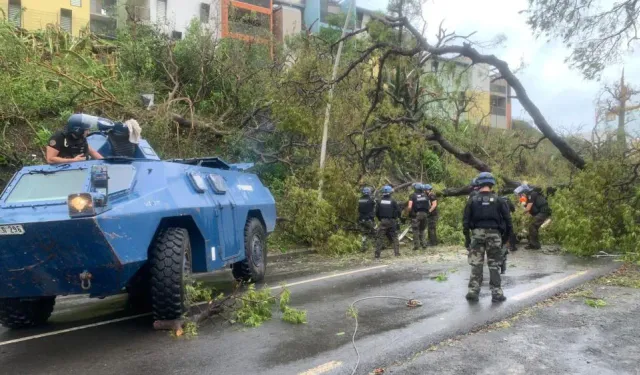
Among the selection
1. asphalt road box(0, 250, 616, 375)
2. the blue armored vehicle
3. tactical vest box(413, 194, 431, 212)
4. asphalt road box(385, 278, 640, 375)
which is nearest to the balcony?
tactical vest box(413, 194, 431, 212)

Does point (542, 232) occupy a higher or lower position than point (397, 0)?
lower

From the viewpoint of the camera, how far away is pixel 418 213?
14.6 m

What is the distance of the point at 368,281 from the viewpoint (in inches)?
370

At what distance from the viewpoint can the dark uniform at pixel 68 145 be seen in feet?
23.2

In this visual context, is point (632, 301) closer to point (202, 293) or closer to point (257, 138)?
point (202, 293)

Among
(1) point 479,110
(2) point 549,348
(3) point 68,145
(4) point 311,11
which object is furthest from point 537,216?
(4) point 311,11

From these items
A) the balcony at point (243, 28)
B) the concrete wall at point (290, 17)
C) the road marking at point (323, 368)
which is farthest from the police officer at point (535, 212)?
the concrete wall at point (290, 17)

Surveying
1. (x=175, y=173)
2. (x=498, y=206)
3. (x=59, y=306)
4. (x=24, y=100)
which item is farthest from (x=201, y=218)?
(x=24, y=100)

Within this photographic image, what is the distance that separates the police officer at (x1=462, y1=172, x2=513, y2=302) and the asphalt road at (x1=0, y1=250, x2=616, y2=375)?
1.33 feet

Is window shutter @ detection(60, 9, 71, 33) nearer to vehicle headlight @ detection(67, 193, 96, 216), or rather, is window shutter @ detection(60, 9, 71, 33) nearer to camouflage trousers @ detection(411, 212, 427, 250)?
camouflage trousers @ detection(411, 212, 427, 250)

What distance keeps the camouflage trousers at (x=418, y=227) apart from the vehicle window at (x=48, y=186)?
9.59 meters

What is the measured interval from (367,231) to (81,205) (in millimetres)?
9646

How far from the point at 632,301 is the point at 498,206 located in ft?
6.60

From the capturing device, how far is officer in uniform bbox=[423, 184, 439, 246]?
1499 cm
